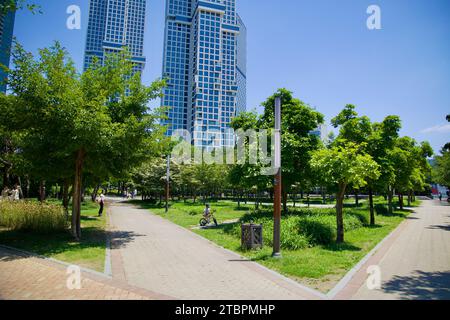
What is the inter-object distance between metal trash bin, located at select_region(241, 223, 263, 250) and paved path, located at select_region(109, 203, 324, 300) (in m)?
0.84

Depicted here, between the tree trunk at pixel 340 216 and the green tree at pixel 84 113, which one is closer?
the green tree at pixel 84 113

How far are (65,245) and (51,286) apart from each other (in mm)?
4838

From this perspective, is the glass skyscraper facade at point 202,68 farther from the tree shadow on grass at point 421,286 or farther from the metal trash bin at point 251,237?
the tree shadow on grass at point 421,286

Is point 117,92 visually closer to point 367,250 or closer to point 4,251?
point 4,251

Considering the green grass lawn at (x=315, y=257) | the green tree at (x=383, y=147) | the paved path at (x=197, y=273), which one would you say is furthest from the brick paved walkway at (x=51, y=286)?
the green tree at (x=383, y=147)

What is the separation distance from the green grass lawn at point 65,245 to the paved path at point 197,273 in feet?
1.91

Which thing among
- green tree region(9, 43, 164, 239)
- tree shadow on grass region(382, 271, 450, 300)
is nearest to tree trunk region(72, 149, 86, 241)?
green tree region(9, 43, 164, 239)

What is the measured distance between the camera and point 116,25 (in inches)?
7485

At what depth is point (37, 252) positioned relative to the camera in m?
9.49

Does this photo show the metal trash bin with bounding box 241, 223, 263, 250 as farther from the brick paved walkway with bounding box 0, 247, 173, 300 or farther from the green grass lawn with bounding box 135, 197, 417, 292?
the brick paved walkway with bounding box 0, 247, 173, 300

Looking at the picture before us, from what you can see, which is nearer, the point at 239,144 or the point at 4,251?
the point at 4,251

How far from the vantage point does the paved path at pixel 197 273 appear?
618cm
